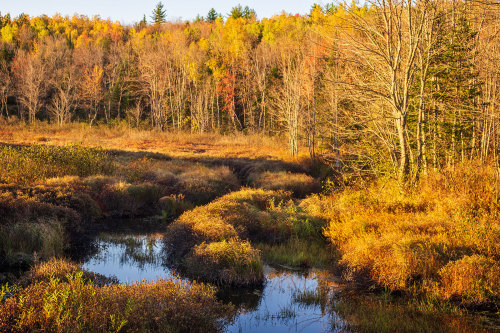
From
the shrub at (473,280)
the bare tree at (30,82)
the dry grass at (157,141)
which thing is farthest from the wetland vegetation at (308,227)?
the bare tree at (30,82)

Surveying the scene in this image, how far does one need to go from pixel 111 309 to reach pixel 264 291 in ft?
11.7

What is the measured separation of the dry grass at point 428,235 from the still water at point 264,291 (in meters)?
1.20

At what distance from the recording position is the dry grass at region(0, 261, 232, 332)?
477 centimetres

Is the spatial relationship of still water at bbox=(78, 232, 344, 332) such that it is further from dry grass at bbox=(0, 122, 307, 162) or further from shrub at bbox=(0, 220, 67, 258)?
dry grass at bbox=(0, 122, 307, 162)

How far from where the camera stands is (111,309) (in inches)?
202

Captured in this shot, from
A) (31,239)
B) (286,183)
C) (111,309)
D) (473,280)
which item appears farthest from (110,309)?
(286,183)

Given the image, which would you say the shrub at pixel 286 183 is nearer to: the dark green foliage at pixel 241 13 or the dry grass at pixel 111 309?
the dry grass at pixel 111 309

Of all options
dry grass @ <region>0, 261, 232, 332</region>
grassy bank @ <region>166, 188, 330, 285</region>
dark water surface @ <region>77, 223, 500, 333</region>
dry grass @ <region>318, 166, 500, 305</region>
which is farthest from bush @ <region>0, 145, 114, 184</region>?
dry grass @ <region>318, 166, 500, 305</region>

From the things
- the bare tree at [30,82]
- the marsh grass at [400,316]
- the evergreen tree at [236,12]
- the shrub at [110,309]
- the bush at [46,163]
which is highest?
the evergreen tree at [236,12]

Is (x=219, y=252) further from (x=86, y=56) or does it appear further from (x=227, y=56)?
(x=86, y=56)

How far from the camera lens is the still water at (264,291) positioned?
661 centimetres

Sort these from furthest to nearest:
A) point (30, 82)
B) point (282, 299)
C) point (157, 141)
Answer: point (30, 82)
point (157, 141)
point (282, 299)

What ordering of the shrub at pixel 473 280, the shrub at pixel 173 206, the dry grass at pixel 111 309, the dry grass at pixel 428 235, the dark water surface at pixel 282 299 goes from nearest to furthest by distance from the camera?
the dry grass at pixel 111 309, the dark water surface at pixel 282 299, the shrub at pixel 473 280, the dry grass at pixel 428 235, the shrub at pixel 173 206

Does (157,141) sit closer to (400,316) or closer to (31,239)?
(31,239)
